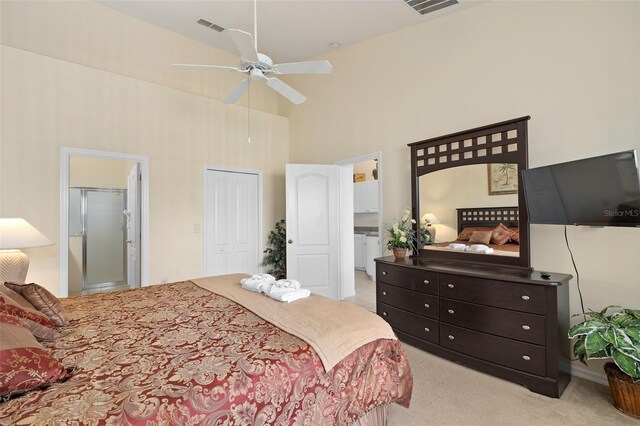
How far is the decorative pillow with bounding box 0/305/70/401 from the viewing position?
0.99 m

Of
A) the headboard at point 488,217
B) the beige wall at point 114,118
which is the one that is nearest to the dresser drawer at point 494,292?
the headboard at point 488,217

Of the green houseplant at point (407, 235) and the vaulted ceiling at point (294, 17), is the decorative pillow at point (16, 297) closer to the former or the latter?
the green houseplant at point (407, 235)

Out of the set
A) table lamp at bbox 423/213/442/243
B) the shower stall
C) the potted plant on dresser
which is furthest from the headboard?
the shower stall

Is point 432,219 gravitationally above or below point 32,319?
above

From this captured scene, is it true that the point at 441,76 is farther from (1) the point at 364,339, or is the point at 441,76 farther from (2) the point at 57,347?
(2) the point at 57,347

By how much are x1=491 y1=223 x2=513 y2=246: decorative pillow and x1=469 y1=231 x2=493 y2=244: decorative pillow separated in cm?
4

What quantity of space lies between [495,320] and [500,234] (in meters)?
0.85

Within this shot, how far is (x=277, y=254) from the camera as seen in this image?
16.1ft

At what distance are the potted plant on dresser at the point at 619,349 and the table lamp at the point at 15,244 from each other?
4.12m

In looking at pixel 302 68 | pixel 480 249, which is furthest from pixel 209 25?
pixel 480 249

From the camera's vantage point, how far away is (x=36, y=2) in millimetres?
3352

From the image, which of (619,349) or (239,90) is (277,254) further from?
(619,349)

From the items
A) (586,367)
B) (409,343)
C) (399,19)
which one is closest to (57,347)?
(409,343)

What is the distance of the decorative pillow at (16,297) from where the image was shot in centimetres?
157
